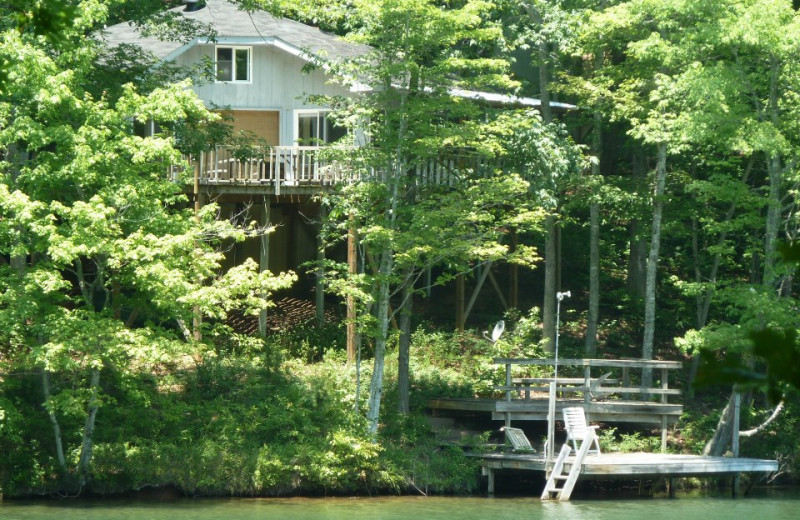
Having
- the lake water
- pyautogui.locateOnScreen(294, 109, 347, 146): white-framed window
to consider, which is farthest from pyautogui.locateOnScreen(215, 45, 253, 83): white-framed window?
the lake water

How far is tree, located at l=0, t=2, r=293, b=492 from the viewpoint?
15.4 meters

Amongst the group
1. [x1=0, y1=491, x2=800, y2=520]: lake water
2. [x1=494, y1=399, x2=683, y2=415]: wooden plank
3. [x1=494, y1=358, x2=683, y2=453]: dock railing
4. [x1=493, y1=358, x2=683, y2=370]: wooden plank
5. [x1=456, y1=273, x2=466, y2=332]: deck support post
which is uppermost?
[x1=456, y1=273, x2=466, y2=332]: deck support post

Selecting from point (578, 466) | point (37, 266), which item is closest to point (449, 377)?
point (578, 466)

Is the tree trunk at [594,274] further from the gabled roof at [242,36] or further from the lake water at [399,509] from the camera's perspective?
the lake water at [399,509]

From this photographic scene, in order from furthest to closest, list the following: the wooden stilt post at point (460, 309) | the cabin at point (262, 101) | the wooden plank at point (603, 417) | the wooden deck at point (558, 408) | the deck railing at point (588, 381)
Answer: the wooden stilt post at point (460, 309) → the cabin at point (262, 101) → the wooden plank at point (603, 417) → the wooden deck at point (558, 408) → the deck railing at point (588, 381)

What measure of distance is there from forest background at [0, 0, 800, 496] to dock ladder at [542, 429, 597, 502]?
139cm

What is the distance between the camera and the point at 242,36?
24781 mm

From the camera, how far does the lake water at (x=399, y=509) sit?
1525 centimetres

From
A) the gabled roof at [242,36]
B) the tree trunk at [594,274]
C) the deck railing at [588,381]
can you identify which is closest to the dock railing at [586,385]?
the deck railing at [588,381]

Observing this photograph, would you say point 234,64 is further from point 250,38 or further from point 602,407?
point 602,407

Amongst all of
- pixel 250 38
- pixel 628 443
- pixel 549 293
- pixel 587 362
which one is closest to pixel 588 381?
pixel 587 362

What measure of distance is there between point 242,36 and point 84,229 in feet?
34.2

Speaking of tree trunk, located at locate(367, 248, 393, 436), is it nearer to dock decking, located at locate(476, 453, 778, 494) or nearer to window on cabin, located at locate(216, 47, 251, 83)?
dock decking, located at locate(476, 453, 778, 494)

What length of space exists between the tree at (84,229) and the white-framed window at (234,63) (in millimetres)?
8484
